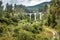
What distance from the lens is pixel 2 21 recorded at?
11570mm

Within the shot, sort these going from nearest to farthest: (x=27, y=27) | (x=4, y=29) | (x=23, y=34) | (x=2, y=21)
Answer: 1. (x=23, y=34)
2. (x=4, y=29)
3. (x=27, y=27)
4. (x=2, y=21)

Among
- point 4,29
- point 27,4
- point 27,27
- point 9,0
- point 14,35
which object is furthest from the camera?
point 27,4

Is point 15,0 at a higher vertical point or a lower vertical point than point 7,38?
higher

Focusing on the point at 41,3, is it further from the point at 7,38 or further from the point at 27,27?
the point at 7,38

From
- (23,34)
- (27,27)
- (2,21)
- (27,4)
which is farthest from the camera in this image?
(27,4)

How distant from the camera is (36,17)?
936 inches

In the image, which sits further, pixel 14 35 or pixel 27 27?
pixel 27 27

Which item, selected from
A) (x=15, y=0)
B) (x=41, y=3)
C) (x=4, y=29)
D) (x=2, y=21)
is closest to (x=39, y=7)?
(x=41, y=3)

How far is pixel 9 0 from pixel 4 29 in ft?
42.2

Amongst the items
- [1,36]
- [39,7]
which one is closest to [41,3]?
[39,7]

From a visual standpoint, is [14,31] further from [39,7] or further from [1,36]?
[39,7]

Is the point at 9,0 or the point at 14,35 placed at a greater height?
the point at 9,0

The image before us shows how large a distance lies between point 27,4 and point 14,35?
16136 mm

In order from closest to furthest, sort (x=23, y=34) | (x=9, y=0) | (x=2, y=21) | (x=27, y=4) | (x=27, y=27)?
(x=23, y=34) < (x=27, y=27) < (x=2, y=21) < (x=9, y=0) < (x=27, y=4)
